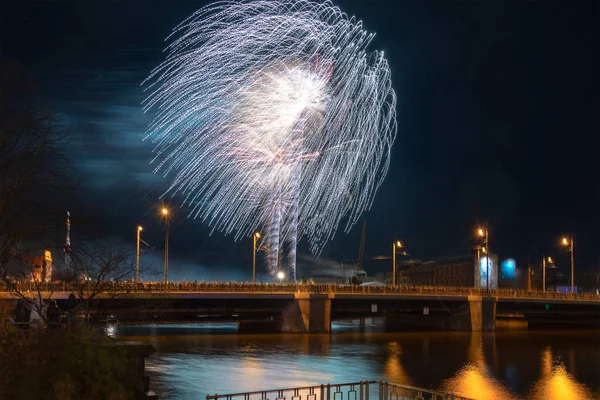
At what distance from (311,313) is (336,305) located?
9339mm

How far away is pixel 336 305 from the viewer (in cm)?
9131

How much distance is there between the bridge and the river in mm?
3846

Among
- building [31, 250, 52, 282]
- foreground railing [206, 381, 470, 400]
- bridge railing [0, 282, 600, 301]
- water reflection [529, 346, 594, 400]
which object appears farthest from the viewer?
bridge railing [0, 282, 600, 301]

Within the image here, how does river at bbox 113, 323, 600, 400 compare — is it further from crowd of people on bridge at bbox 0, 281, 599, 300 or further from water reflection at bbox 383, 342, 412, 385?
crowd of people on bridge at bbox 0, 281, 599, 300

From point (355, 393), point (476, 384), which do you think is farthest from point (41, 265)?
point (476, 384)

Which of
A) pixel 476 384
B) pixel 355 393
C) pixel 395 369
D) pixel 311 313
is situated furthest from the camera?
pixel 311 313

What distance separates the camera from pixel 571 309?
340ft

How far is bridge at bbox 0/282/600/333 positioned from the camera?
78.8m

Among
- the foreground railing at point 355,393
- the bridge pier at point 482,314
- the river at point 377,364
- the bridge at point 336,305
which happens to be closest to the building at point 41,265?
the river at point 377,364

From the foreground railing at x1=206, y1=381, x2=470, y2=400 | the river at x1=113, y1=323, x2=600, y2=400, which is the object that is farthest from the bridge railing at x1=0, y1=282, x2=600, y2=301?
the foreground railing at x1=206, y1=381, x2=470, y2=400

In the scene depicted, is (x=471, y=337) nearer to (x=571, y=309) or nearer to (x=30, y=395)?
(x=571, y=309)

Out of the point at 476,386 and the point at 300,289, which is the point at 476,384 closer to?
the point at 476,386

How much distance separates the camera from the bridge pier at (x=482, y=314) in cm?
9456

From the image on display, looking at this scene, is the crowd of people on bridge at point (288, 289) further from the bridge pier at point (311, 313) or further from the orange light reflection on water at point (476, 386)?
the orange light reflection on water at point (476, 386)
